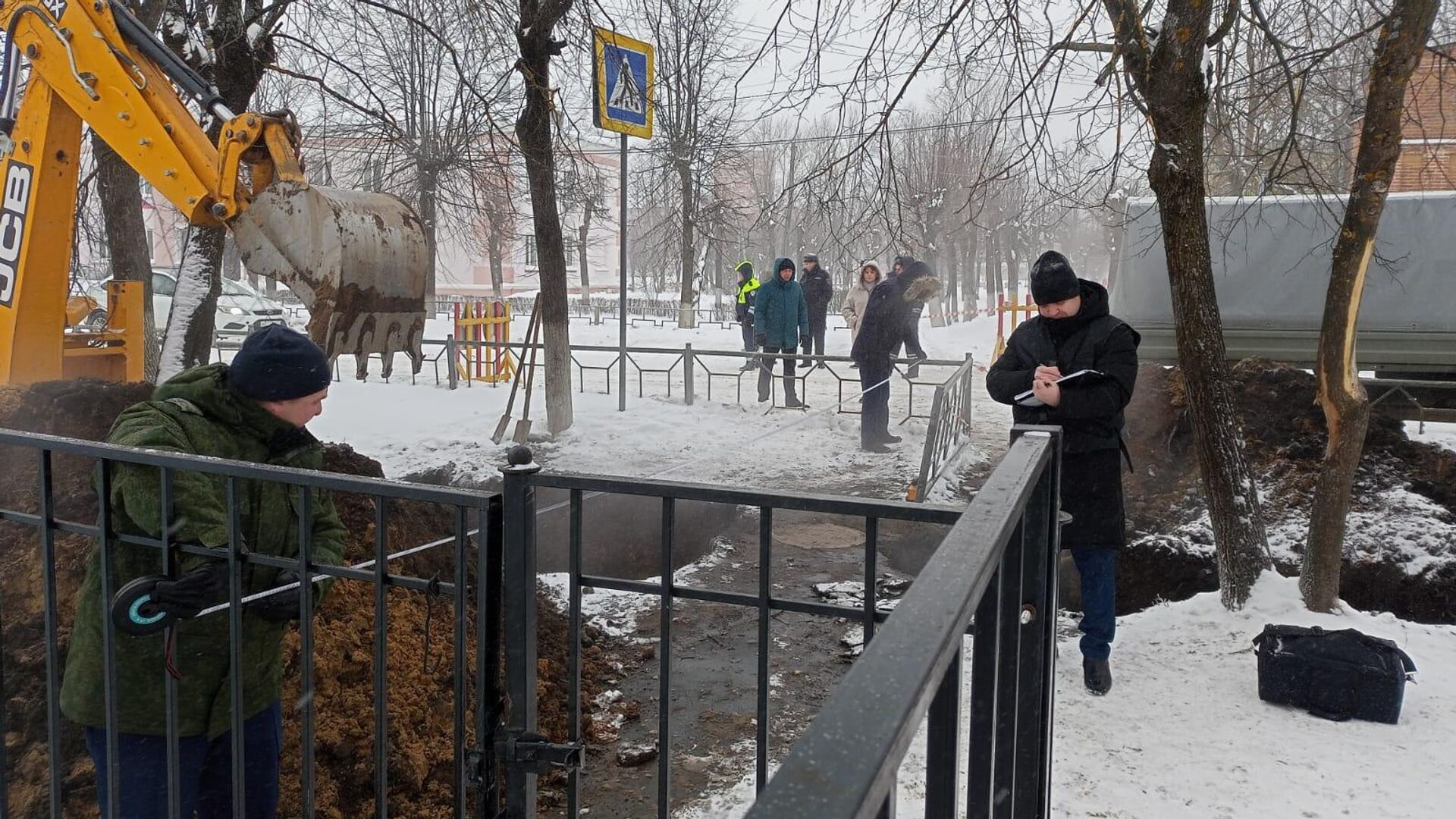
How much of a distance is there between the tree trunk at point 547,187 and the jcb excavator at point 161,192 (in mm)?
4020

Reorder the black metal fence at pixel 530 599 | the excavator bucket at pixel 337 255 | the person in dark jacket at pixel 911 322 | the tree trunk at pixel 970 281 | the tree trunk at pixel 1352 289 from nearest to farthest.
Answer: the black metal fence at pixel 530 599 < the tree trunk at pixel 1352 289 < the excavator bucket at pixel 337 255 < the person in dark jacket at pixel 911 322 < the tree trunk at pixel 970 281

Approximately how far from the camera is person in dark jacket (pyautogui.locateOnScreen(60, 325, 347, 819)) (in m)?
2.45

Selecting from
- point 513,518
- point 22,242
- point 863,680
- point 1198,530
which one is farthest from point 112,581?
point 1198,530

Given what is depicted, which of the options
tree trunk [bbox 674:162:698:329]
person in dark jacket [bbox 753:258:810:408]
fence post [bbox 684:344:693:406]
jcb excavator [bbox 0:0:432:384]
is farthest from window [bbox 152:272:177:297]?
jcb excavator [bbox 0:0:432:384]

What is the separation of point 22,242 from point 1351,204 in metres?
7.26

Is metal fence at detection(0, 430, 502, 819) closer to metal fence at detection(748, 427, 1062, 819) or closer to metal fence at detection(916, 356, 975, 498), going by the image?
metal fence at detection(748, 427, 1062, 819)

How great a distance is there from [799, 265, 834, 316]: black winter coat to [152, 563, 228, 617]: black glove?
12771 mm

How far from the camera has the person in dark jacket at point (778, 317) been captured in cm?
1338

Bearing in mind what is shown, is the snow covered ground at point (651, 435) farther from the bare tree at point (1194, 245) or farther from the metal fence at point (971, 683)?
the metal fence at point (971, 683)

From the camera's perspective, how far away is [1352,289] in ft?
17.6

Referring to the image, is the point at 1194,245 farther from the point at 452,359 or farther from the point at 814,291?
the point at 452,359

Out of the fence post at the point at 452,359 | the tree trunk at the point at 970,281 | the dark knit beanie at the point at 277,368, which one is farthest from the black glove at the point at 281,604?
the tree trunk at the point at 970,281

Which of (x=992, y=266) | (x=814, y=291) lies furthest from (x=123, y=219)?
(x=992, y=266)

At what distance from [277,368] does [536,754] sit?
4.03 feet
